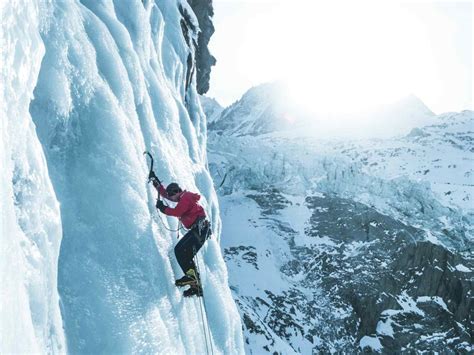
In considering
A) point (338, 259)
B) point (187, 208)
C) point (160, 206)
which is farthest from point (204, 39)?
point (160, 206)

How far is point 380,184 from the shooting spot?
60.6 m

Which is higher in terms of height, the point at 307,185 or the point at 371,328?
the point at 307,185

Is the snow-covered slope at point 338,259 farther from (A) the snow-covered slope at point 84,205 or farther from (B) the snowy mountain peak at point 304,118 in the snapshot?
(B) the snowy mountain peak at point 304,118

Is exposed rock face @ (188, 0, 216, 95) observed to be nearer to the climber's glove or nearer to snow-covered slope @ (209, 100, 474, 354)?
snow-covered slope @ (209, 100, 474, 354)

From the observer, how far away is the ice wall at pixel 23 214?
2.48 metres

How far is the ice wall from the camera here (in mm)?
2480

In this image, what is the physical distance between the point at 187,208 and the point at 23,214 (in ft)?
9.29

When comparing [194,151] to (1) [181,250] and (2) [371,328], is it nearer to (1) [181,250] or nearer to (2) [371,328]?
(1) [181,250]

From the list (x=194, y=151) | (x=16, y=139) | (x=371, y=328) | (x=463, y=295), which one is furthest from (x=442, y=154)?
(x=16, y=139)

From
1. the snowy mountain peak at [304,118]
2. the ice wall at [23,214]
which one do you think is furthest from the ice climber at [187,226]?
the snowy mountain peak at [304,118]

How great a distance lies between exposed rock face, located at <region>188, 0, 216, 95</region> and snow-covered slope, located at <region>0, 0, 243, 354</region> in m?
25.2

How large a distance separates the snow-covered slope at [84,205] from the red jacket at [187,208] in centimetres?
21

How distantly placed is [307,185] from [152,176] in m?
55.2

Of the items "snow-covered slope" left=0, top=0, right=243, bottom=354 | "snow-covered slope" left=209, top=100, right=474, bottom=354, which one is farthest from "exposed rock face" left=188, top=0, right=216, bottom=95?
"snow-covered slope" left=0, top=0, right=243, bottom=354
